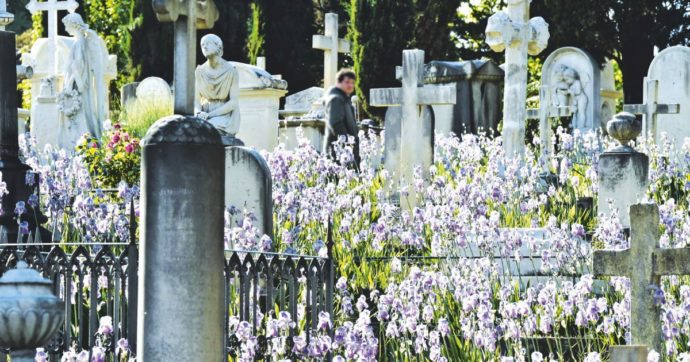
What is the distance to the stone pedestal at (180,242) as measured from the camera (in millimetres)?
6004

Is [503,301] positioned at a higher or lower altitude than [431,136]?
lower

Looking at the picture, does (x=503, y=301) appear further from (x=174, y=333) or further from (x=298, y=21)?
(x=298, y=21)

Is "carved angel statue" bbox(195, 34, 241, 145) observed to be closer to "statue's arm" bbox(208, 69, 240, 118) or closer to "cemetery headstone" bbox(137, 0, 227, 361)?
"statue's arm" bbox(208, 69, 240, 118)

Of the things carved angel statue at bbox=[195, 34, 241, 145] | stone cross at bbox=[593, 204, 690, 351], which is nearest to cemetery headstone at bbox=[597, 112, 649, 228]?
carved angel statue at bbox=[195, 34, 241, 145]

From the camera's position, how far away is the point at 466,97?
64.2 ft

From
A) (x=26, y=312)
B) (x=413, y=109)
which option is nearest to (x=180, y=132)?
(x=26, y=312)

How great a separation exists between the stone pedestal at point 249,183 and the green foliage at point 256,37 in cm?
2237

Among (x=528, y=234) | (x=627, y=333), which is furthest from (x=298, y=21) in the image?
(x=627, y=333)

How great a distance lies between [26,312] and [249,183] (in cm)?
674

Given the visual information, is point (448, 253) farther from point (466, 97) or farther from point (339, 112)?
point (466, 97)

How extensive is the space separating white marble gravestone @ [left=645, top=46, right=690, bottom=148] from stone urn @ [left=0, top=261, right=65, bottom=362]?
14.5 m

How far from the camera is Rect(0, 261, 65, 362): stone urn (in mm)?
4594

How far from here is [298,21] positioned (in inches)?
1409

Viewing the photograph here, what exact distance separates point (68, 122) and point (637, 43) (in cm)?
1441
